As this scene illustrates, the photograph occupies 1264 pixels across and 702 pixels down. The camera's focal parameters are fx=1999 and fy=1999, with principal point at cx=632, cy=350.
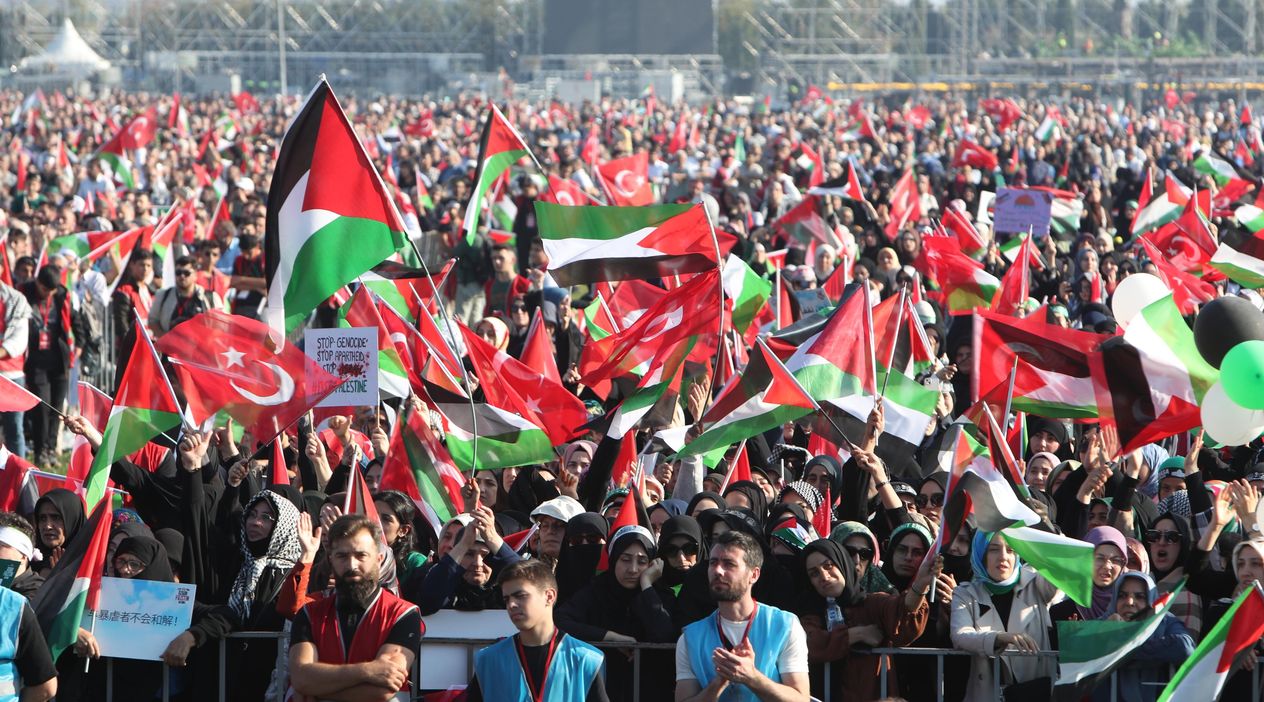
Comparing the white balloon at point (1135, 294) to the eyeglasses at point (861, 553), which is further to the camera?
the white balloon at point (1135, 294)

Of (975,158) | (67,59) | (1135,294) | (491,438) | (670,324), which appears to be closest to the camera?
(491,438)

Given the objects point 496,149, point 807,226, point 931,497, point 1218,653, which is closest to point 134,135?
point 807,226

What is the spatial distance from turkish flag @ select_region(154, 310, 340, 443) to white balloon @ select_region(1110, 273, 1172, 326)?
401 cm

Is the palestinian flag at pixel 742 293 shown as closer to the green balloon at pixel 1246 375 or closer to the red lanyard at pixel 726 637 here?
the green balloon at pixel 1246 375

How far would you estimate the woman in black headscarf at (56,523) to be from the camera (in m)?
7.57

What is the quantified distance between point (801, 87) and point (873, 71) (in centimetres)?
889

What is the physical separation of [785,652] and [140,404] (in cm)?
331

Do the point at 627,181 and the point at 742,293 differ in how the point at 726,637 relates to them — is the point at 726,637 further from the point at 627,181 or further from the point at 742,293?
the point at 627,181

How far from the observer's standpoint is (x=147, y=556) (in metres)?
6.82

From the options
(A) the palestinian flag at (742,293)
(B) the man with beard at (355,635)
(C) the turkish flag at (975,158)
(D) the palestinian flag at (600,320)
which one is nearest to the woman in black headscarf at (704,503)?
(B) the man with beard at (355,635)

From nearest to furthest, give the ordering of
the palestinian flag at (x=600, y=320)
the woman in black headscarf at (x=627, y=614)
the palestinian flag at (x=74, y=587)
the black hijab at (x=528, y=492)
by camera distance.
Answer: the palestinian flag at (x=74, y=587), the woman in black headscarf at (x=627, y=614), the black hijab at (x=528, y=492), the palestinian flag at (x=600, y=320)

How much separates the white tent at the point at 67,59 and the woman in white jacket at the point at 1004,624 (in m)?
66.9

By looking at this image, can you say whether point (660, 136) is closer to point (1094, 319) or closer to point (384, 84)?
point (1094, 319)

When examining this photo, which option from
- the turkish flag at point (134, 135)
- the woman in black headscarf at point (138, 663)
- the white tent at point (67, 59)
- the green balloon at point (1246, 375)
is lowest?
the woman in black headscarf at point (138, 663)
